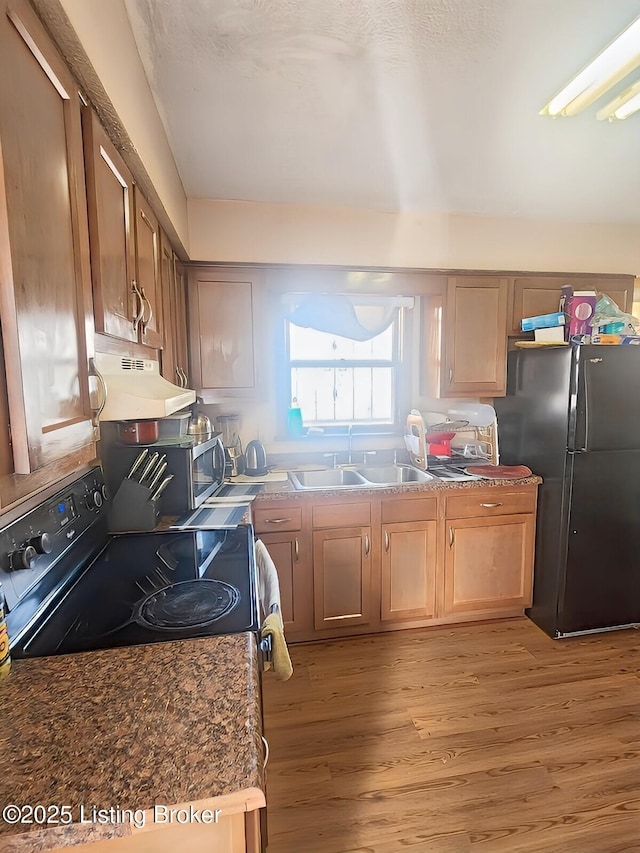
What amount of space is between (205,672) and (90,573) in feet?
2.27

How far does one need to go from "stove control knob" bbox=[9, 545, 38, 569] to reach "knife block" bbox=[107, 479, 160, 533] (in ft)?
2.11

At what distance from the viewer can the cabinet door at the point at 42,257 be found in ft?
2.15

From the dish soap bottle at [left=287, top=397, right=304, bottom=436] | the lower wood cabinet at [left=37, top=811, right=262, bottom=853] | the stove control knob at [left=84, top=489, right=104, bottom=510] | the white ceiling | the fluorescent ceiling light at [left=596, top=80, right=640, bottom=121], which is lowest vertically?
the lower wood cabinet at [left=37, top=811, right=262, bottom=853]

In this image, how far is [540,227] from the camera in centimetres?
296

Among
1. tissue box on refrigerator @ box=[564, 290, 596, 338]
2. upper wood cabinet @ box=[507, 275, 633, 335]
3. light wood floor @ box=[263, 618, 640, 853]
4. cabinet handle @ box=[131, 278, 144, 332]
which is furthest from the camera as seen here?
upper wood cabinet @ box=[507, 275, 633, 335]

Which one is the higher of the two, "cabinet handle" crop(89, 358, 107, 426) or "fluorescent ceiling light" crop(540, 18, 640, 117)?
"fluorescent ceiling light" crop(540, 18, 640, 117)

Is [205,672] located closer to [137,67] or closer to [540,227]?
[137,67]

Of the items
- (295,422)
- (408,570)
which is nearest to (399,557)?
(408,570)

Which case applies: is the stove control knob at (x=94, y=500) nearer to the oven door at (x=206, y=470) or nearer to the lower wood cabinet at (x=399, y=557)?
the oven door at (x=206, y=470)

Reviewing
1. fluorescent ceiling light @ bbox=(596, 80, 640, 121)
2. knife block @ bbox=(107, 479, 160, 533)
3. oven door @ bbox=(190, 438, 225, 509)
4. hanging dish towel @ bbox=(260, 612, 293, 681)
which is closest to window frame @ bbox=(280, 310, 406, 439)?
oven door @ bbox=(190, 438, 225, 509)

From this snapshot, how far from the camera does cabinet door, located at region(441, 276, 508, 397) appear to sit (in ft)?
9.05

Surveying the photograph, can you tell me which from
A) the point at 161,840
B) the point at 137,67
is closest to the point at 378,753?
the point at 161,840

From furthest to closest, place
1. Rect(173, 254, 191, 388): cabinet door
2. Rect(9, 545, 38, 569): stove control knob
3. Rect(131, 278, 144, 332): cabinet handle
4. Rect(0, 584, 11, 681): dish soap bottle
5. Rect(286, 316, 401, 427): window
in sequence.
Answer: Rect(286, 316, 401, 427): window, Rect(173, 254, 191, 388): cabinet door, Rect(131, 278, 144, 332): cabinet handle, Rect(9, 545, 38, 569): stove control knob, Rect(0, 584, 11, 681): dish soap bottle

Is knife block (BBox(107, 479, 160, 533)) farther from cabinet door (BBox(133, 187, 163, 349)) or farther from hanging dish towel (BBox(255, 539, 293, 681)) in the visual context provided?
cabinet door (BBox(133, 187, 163, 349))
